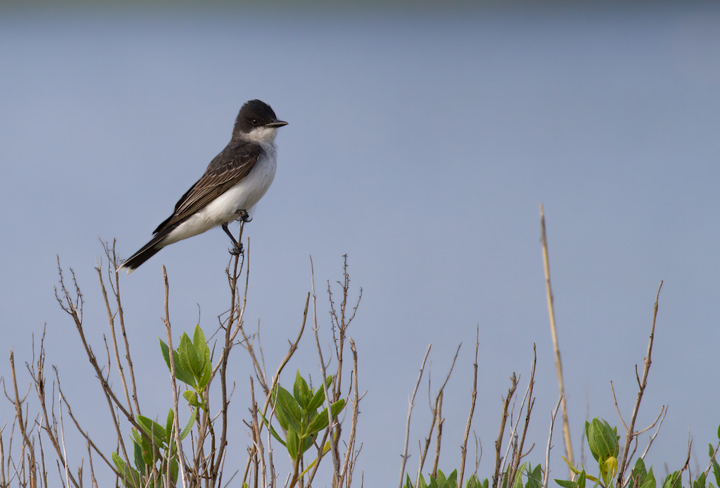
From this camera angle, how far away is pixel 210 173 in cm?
622

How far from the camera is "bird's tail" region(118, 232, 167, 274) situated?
19.1ft

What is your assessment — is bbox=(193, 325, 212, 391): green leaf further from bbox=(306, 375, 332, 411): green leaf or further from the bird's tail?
the bird's tail

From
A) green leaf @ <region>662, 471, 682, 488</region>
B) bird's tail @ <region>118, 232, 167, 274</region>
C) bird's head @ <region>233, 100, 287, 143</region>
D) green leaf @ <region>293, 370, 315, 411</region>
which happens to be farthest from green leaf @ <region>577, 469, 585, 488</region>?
bird's head @ <region>233, 100, 287, 143</region>

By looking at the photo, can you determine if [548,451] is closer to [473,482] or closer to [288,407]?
[473,482]

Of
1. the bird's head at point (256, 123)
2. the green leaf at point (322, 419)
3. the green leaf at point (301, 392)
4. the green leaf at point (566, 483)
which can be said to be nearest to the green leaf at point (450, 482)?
the green leaf at point (566, 483)

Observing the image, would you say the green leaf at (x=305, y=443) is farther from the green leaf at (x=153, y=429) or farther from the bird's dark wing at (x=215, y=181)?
the bird's dark wing at (x=215, y=181)

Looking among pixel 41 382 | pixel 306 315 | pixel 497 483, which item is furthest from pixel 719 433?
pixel 41 382

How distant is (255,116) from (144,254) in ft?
7.01

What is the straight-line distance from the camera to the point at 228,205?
19.0 feet

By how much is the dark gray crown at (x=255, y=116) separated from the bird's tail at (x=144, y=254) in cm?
185

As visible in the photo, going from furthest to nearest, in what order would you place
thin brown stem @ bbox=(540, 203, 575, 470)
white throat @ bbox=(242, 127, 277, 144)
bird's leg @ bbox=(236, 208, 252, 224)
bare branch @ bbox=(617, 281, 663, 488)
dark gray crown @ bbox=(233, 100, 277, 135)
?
dark gray crown @ bbox=(233, 100, 277, 135)
white throat @ bbox=(242, 127, 277, 144)
bird's leg @ bbox=(236, 208, 252, 224)
thin brown stem @ bbox=(540, 203, 575, 470)
bare branch @ bbox=(617, 281, 663, 488)

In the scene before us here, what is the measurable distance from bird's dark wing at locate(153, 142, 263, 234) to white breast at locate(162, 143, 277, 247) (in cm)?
5

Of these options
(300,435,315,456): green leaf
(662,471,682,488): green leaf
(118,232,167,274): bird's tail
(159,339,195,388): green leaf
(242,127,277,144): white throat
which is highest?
(242,127,277,144): white throat

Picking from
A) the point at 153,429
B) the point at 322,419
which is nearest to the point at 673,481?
the point at 322,419
